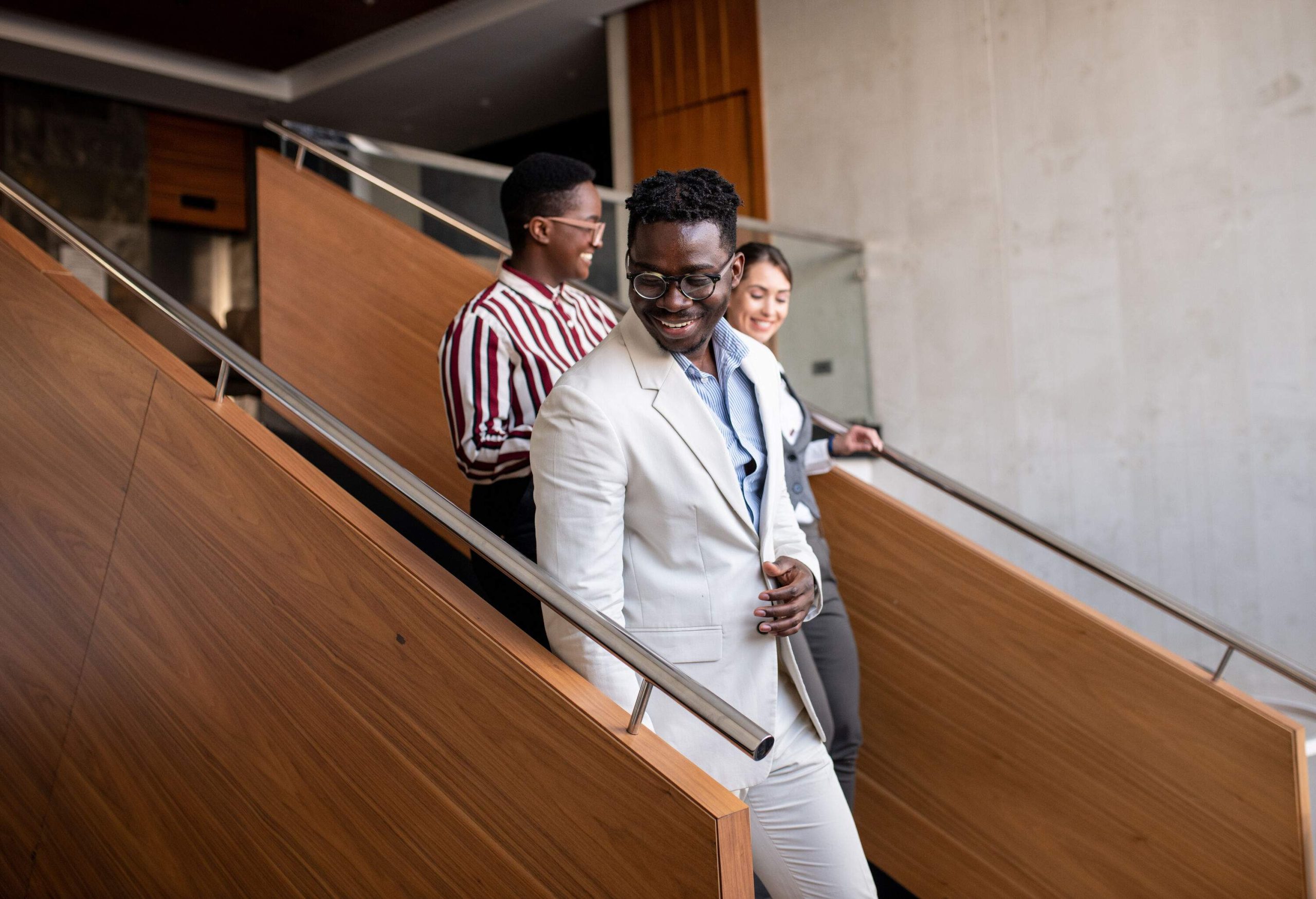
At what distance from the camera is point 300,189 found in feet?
11.4

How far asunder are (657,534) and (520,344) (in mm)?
735

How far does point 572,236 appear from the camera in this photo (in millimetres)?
2316

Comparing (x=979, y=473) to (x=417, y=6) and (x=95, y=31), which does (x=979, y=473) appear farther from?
(x=95, y=31)

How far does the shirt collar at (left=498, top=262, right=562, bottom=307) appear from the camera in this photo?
2273mm

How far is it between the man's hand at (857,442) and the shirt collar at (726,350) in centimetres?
112

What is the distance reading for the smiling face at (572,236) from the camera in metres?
2.31

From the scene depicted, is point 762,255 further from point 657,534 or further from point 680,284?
point 657,534

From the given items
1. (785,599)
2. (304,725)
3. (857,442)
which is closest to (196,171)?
(857,442)

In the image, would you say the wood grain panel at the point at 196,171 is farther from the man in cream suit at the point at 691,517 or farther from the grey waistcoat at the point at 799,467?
the man in cream suit at the point at 691,517

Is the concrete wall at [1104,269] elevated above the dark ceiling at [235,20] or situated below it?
below

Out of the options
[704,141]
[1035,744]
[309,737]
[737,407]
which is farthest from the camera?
[704,141]

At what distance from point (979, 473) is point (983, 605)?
295cm

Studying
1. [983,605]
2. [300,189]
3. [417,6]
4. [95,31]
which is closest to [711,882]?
[983,605]

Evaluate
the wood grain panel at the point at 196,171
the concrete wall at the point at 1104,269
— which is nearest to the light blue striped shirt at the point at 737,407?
the concrete wall at the point at 1104,269
